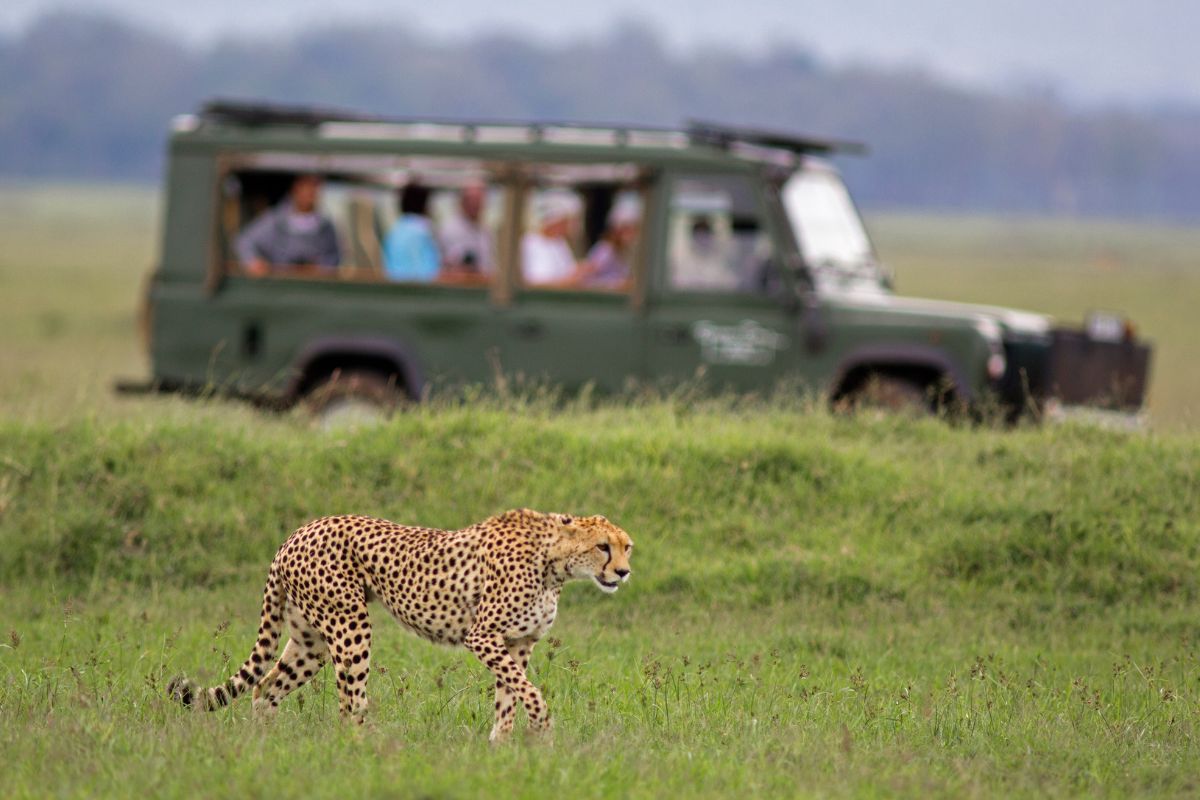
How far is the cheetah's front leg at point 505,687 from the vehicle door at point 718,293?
246 inches

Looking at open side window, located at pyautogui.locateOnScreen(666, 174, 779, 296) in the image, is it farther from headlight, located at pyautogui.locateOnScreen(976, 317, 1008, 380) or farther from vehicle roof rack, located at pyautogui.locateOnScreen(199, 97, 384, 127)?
vehicle roof rack, located at pyautogui.locateOnScreen(199, 97, 384, 127)

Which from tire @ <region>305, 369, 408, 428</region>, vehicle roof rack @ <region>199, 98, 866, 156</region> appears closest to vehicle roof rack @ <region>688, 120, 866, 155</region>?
vehicle roof rack @ <region>199, 98, 866, 156</region>

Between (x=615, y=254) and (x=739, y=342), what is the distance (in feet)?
4.19

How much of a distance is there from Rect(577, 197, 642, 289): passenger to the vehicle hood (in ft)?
5.03

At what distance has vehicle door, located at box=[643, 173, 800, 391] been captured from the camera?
1204 cm

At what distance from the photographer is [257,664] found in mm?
6406

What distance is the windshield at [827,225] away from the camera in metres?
12.3

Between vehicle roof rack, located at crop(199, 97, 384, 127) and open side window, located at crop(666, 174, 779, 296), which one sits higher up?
vehicle roof rack, located at crop(199, 97, 384, 127)

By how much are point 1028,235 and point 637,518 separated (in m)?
166

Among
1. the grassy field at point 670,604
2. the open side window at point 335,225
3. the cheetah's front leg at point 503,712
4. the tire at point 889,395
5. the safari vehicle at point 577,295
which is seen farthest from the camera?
the open side window at point 335,225

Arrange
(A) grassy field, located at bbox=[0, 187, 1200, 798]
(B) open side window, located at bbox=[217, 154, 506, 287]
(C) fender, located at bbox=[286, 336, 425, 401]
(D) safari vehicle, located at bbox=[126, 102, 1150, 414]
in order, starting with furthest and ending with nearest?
(B) open side window, located at bbox=[217, 154, 506, 287]
(C) fender, located at bbox=[286, 336, 425, 401]
(D) safari vehicle, located at bbox=[126, 102, 1150, 414]
(A) grassy field, located at bbox=[0, 187, 1200, 798]

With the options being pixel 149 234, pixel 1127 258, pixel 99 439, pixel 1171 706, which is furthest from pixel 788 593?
pixel 149 234

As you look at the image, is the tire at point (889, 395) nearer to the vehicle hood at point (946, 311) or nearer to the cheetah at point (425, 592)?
the vehicle hood at point (946, 311)

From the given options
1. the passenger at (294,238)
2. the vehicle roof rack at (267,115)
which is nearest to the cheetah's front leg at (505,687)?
the passenger at (294,238)
